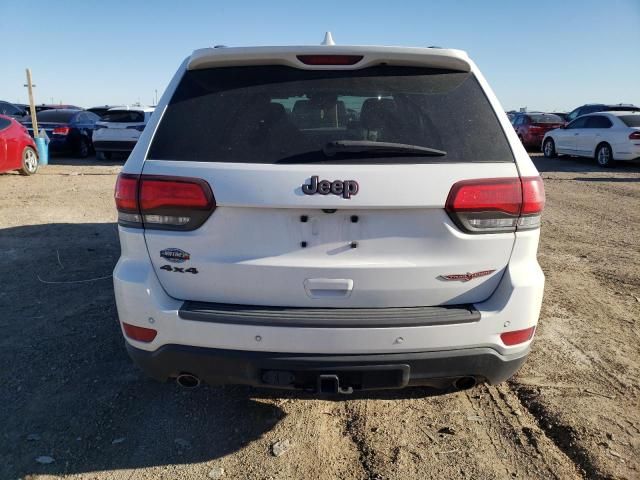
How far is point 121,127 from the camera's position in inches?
601

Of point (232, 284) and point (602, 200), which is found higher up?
point (232, 284)

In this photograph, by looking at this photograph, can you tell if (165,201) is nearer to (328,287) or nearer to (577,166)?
(328,287)

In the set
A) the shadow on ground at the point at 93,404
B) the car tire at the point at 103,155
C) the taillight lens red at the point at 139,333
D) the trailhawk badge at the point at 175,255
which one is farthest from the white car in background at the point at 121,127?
the trailhawk badge at the point at 175,255

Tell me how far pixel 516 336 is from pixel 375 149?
3.55ft

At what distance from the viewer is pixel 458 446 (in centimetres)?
264

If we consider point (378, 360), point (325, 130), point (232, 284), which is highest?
point (325, 130)

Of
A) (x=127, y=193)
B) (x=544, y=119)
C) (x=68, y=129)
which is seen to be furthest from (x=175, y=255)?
(x=544, y=119)

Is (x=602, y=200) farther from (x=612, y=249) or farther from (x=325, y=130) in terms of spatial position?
(x=325, y=130)

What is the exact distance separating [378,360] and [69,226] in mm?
6545

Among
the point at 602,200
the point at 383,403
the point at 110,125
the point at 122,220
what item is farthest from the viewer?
the point at 110,125

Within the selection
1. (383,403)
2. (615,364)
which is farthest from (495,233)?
(615,364)

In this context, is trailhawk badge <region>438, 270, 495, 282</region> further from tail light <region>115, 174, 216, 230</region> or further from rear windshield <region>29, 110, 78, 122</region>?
rear windshield <region>29, 110, 78, 122</region>

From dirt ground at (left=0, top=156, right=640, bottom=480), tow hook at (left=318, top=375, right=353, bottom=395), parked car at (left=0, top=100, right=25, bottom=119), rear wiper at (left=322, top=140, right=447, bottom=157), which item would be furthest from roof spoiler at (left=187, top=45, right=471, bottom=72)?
parked car at (left=0, top=100, right=25, bottom=119)

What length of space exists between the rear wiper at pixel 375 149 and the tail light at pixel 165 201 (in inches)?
22.2
